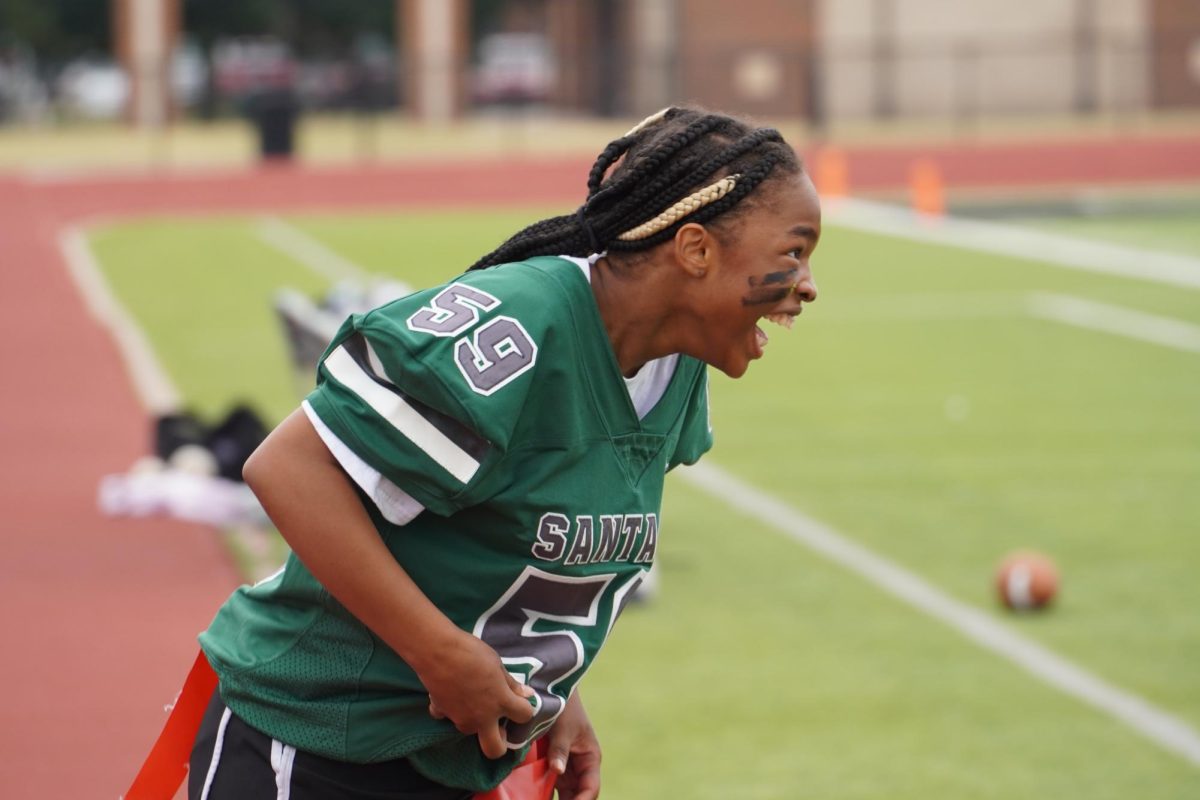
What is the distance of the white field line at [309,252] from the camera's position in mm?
19156

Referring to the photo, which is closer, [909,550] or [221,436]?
[909,550]

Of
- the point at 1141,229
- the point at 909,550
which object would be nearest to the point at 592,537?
the point at 909,550

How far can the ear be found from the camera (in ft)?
8.70

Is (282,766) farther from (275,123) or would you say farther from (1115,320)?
(275,123)

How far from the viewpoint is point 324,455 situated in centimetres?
254

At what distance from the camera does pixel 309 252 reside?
21672mm

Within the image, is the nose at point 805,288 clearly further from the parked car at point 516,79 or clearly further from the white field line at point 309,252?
the parked car at point 516,79

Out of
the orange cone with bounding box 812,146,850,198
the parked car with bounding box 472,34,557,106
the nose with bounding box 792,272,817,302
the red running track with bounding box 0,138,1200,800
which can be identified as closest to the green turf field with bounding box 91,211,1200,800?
the red running track with bounding box 0,138,1200,800

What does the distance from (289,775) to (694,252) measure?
→ 3.14 ft

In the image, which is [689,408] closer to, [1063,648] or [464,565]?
[464,565]

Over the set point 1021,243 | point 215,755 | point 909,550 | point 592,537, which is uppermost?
point 592,537

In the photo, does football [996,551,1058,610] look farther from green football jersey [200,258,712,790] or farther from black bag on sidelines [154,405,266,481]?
green football jersey [200,258,712,790]

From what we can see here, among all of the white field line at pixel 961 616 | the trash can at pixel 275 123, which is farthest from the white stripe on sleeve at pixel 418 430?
the trash can at pixel 275 123

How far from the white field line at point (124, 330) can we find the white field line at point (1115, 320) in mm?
7238
